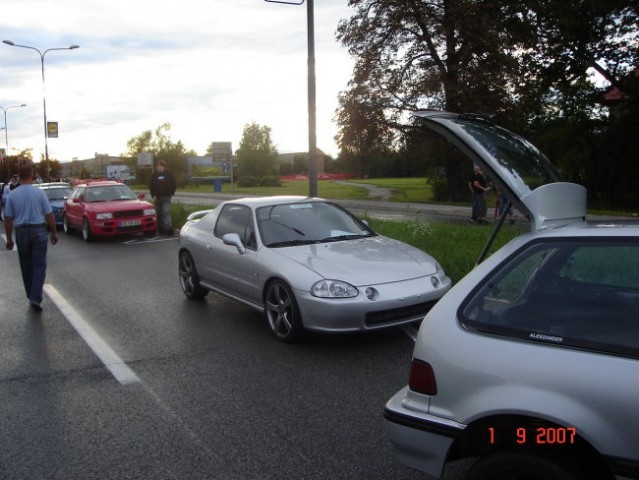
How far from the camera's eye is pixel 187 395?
4660 mm

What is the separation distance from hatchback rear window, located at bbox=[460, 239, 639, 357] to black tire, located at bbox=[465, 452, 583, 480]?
17.8 inches

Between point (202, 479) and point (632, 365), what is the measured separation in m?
2.31

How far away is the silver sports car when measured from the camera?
548 cm

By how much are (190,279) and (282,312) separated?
8.17 ft

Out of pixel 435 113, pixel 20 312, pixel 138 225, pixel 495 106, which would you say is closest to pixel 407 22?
pixel 495 106

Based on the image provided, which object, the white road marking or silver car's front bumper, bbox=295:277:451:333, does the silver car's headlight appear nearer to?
silver car's front bumper, bbox=295:277:451:333

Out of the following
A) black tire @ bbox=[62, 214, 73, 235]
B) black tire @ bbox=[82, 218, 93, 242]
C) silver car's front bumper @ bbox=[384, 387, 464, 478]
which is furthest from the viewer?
black tire @ bbox=[62, 214, 73, 235]

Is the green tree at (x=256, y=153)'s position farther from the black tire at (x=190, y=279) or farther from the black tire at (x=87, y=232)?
the black tire at (x=190, y=279)

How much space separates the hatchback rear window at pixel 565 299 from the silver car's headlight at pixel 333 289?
2640 mm

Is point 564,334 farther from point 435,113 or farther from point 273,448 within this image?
point 273,448

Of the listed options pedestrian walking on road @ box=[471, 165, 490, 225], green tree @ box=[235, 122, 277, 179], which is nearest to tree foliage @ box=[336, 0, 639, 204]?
pedestrian walking on road @ box=[471, 165, 490, 225]

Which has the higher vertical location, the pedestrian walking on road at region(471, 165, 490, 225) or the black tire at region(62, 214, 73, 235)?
the pedestrian walking on road at region(471, 165, 490, 225)

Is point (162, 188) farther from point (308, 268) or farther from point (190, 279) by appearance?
point (308, 268)
